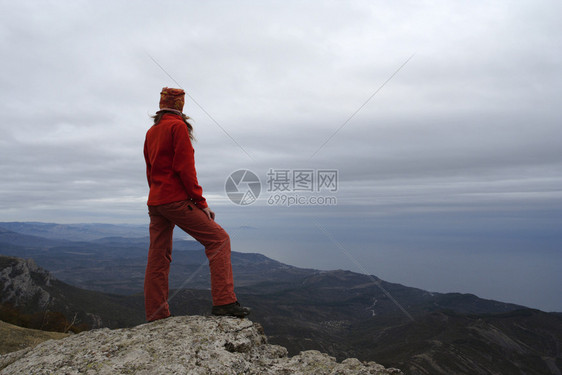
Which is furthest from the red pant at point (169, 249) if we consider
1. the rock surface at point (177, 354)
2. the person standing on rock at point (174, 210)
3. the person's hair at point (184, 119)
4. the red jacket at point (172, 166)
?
the person's hair at point (184, 119)

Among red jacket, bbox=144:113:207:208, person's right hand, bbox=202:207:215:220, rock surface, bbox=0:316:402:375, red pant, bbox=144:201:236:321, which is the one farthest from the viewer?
person's right hand, bbox=202:207:215:220

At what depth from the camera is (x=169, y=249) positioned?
5.86 metres

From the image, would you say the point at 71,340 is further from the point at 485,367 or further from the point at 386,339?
the point at 386,339

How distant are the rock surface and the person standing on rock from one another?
0.41m

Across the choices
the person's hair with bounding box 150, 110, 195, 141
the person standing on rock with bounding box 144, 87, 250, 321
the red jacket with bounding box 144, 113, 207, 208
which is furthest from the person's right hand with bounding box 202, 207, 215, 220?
the person's hair with bounding box 150, 110, 195, 141

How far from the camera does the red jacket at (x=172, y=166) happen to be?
17.0 feet

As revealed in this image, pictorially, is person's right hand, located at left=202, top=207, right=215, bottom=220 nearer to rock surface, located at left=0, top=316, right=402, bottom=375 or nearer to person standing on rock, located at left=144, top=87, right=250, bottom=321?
person standing on rock, located at left=144, top=87, right=250, bottom=321

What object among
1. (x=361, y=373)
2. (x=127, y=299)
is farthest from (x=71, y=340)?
(x=127, y=299)

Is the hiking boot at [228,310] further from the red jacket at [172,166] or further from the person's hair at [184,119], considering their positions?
the person's hair at [184,119]

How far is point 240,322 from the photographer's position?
5512 millimetres

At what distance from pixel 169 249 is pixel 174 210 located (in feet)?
3.30

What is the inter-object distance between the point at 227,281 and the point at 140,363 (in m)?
1.66

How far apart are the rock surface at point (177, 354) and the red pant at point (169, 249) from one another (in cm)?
37

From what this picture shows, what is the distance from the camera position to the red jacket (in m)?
5.17
